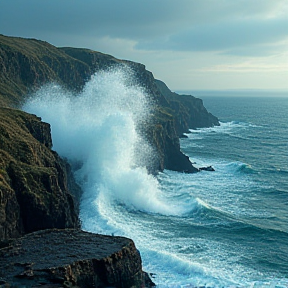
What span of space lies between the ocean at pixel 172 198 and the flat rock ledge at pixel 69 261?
732 cm

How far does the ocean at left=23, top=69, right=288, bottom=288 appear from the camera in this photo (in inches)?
1304

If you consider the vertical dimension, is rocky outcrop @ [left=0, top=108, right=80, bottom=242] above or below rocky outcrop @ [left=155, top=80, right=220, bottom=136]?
below

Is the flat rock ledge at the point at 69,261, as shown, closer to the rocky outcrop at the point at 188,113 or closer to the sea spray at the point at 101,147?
the sea spray at the point at 101,147

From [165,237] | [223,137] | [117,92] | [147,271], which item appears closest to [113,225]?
[165,237]

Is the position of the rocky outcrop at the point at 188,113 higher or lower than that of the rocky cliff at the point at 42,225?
higher

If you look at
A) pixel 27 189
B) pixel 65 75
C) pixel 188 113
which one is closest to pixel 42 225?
pixel 27 189

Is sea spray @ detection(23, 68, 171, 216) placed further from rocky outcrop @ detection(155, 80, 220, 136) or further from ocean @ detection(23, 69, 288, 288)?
rocky outcrop @ detection(155, 80, 220, 136)

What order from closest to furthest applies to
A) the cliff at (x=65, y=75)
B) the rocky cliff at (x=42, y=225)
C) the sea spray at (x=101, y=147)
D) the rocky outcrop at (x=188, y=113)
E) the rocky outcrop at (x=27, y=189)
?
the rocky cliff at (x=42, y=225), the rocky outcrop at (x=27, y=189), the sea spray at (x=101, y=147), the cliff at (x=65, y=75), the rocky outcrop at (x=188, y=113)

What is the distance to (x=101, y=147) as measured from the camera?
2280 inches

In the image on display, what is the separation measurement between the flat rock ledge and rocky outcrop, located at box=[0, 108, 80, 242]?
433 cm

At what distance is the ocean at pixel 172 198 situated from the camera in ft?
109

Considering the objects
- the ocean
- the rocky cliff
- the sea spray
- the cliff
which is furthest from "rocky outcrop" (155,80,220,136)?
the rocky cliff

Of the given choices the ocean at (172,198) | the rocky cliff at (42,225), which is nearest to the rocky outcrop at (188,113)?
the ocean at (172,198)

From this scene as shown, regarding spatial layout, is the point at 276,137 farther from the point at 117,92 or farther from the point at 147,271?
the point at 147,271
